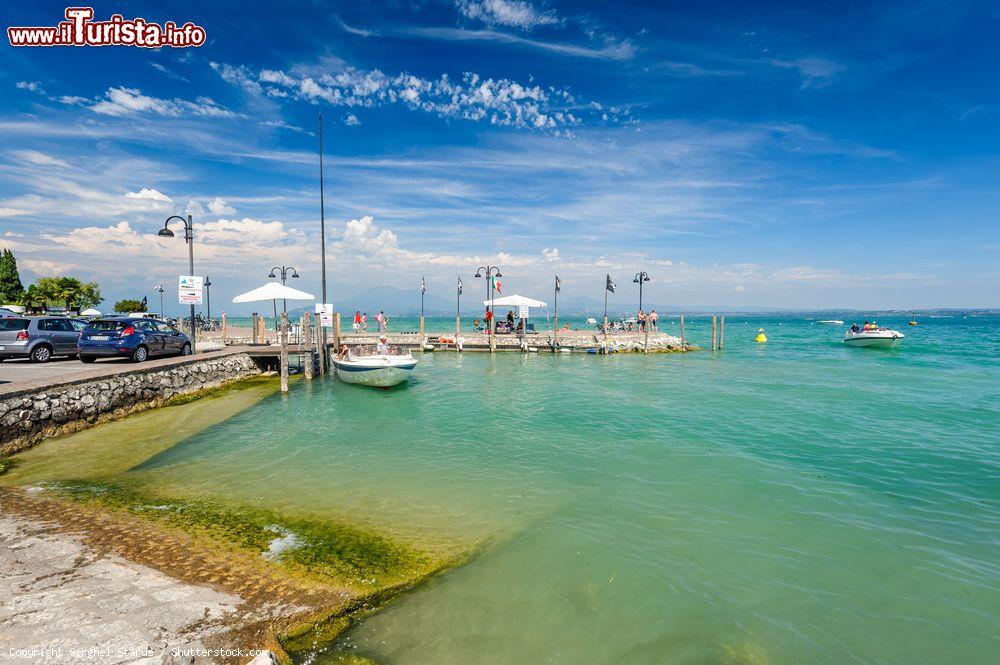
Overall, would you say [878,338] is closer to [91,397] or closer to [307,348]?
[307,348]

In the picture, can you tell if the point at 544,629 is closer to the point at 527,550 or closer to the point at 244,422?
the point at 527,550

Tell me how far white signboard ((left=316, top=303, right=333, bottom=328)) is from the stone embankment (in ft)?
18.4

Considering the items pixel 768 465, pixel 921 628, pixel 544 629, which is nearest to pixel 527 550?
pixel 544 629

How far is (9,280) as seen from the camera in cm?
6309

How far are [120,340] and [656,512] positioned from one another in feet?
64.3

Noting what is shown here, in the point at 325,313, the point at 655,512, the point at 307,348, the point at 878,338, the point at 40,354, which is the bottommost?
the point at 655,512

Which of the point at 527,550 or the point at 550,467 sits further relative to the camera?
the point at 550,467

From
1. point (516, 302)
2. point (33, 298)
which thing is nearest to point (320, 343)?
point (516, 302)

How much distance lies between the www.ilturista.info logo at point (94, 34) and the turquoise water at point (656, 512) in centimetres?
1163

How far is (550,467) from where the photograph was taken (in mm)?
10719

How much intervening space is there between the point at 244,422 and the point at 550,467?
10.2 m

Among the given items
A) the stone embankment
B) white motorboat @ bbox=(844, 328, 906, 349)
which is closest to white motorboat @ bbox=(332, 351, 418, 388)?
the stone embankment

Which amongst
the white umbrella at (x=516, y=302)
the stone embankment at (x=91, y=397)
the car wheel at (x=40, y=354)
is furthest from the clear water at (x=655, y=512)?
the white umbrella at (x=516, y=302)

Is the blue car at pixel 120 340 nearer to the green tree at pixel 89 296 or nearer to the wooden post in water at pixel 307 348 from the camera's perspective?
the wooden post in water at pixel 307 348
